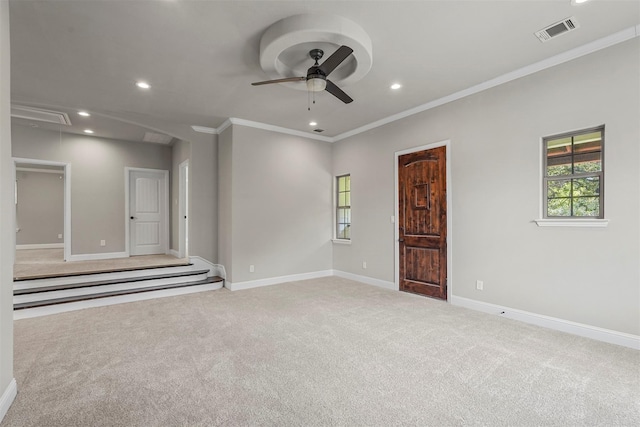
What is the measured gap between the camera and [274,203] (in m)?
5.46

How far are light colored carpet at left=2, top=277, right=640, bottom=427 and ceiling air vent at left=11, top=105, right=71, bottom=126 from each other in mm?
3181

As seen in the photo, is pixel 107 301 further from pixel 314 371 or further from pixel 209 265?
pixel 314 371

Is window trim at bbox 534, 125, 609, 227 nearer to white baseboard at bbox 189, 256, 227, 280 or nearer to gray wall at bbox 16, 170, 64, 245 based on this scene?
white baseboard at bbox 189, 256, 227, 280

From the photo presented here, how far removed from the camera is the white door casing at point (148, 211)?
22.5ft

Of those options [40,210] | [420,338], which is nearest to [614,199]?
[420,338]

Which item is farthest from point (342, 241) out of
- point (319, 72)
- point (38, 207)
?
point (38, 207)

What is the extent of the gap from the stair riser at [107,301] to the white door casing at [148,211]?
293 centimetres

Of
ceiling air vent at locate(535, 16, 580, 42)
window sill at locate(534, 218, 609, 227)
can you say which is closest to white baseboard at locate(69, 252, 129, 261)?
window sill at locate(534, 218, 609, 227)

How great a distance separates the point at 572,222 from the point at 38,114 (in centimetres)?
754

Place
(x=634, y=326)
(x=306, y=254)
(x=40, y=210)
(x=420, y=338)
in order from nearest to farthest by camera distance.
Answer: (x=634, y=326) → (x=420, y=338) → (x=306, y=254) → (x=40, y=210)

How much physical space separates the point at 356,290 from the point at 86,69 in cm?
458

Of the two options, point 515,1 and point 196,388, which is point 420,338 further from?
point 515,1

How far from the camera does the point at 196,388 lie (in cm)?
211

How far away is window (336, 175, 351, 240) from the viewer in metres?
6.01
